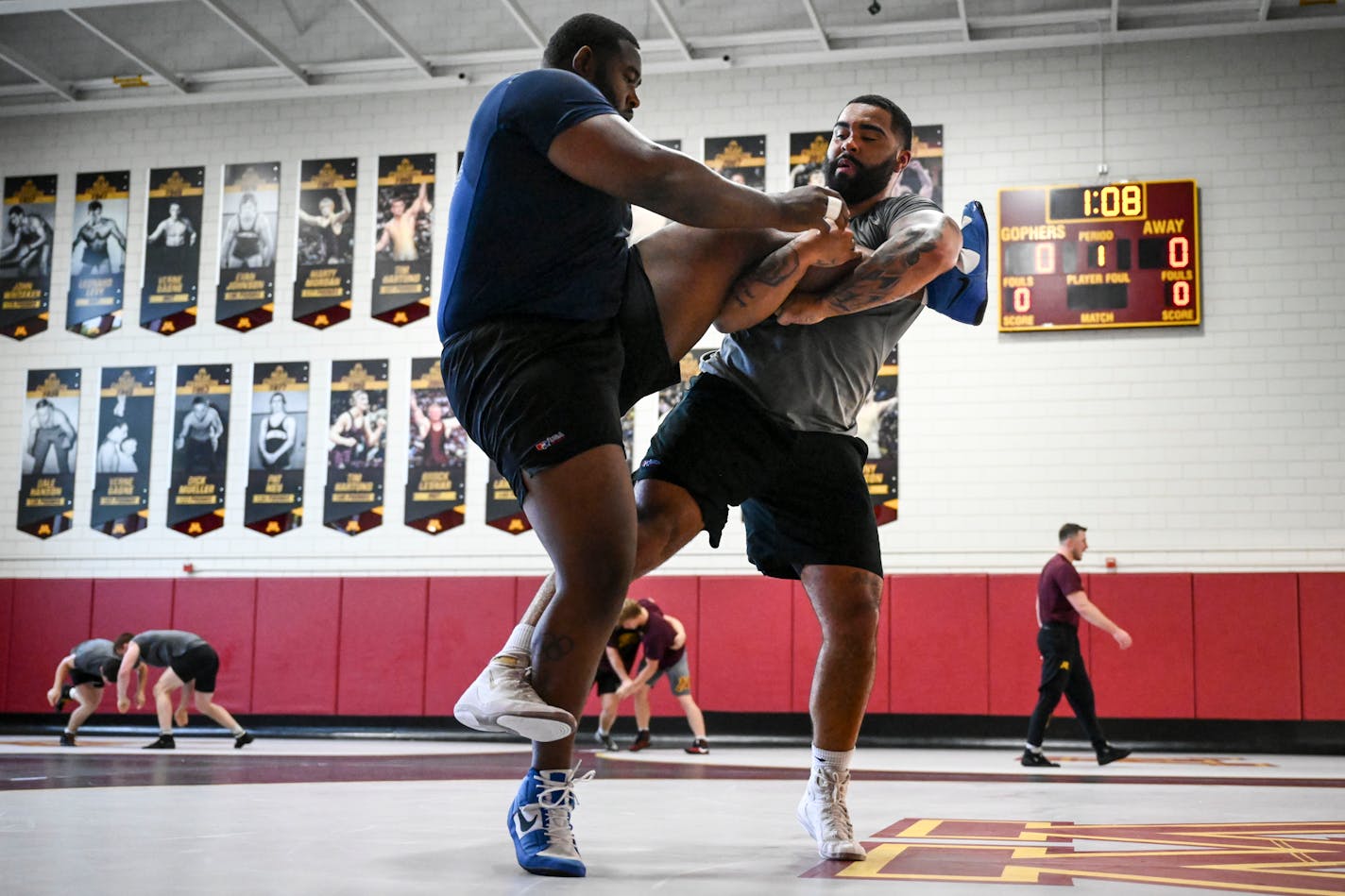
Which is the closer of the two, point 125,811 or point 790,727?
point 125,811

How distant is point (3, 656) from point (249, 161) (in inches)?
234

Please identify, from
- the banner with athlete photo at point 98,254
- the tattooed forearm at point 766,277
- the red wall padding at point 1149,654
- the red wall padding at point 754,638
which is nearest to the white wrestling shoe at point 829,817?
the tattooed forearm at point 766,277

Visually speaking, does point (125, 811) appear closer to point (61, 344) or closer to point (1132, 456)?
point (1132, 456)

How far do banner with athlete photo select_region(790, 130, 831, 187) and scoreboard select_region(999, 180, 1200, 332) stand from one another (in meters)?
2.05

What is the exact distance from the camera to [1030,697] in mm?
11734

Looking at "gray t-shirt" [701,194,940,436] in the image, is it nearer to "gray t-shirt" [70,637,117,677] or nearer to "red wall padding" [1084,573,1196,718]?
"red wall padding" [1084,573,1196,718]

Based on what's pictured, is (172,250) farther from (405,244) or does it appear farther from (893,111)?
(893,111)

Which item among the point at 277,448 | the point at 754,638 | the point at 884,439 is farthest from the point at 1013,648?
the point at 277,448

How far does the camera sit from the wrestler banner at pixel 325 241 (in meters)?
13.7

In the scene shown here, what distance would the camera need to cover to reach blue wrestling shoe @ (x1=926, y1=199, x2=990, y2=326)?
344 cm

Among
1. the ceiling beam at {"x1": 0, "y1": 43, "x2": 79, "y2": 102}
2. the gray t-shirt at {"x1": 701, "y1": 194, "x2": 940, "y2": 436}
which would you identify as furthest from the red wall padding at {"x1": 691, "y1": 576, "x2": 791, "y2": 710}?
the ceiling beam at {"x1": 0, "y1": 43, "x2": 79, "y2": 102}

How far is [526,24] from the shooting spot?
12.5 m

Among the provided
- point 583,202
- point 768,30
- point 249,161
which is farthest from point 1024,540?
point 583,202

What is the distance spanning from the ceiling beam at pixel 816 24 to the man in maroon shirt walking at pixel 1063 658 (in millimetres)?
5835
